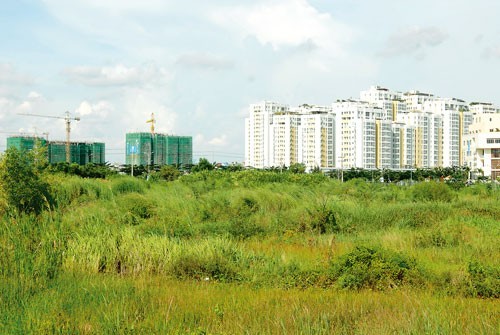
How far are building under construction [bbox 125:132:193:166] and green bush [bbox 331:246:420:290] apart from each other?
69.4m

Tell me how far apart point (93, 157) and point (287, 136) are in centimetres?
3570

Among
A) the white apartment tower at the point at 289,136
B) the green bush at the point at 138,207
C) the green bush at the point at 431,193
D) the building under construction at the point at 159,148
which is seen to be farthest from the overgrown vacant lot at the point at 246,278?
the white apartment tower at the point at 289,136

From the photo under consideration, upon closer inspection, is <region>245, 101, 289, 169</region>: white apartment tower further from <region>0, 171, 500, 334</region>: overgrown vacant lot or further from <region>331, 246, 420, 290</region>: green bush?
<region>331, 246, 420, 290</region>: green bush

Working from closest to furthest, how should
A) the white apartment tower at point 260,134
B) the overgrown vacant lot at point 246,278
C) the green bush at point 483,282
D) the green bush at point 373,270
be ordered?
1. the overgrown vacant lot at point 246,278
2. the green bush at point 483,282
3. the green bush at point 373,270
4. the white apartment tower at point 260,134

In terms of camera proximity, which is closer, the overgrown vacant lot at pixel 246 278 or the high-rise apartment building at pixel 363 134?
the overgrown vacant lot at pixel 246 278

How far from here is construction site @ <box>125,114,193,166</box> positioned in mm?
78938

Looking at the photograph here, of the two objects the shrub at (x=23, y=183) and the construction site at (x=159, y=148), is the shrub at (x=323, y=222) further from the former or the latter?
the construction site at (x=159, y=148)

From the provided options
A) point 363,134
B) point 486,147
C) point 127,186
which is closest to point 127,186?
point 127,186

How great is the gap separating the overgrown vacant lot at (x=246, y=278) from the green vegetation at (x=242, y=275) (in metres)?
0.02

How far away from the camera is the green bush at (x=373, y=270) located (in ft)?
25.6

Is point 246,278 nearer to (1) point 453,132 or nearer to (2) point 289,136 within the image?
(2) point 289,136

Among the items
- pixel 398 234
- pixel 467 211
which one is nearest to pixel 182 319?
pixel 398 234

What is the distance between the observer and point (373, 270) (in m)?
7.89

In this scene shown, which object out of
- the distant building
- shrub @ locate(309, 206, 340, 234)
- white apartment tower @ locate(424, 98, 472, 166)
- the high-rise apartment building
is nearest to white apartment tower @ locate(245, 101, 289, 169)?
the high-rise apartment building
